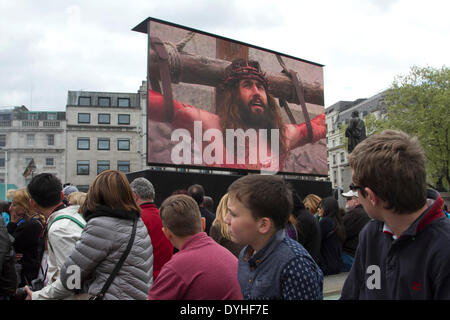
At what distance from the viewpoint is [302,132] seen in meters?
22.7

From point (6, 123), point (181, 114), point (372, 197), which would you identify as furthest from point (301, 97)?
point (6, 123)

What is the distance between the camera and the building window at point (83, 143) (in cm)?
5056

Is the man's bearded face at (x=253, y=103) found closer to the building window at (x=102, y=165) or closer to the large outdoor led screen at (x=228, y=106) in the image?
the large outdoor led screen at (x=228, y=106)

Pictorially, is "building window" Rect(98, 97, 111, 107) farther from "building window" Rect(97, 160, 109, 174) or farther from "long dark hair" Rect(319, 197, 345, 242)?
"long dark hair" Rect(319, 197, 345, 242)

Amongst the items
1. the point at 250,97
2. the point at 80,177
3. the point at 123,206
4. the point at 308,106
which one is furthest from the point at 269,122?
the point at 80,177

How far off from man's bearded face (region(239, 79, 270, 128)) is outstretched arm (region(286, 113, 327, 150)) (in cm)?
200

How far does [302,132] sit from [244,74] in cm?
484

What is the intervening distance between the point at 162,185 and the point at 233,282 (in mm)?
13289

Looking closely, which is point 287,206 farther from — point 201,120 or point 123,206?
point 201,120

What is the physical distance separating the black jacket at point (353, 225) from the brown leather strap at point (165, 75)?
11.0m

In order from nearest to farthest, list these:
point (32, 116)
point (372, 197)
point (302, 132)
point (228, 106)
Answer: point (372, 197) → point (228, 106) → point (302, 132) → point (32, 116)

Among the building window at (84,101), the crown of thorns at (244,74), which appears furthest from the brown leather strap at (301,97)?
the building window at (84,101)

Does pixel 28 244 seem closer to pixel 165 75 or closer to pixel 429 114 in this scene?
pixel 165 75

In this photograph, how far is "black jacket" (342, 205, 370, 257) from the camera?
648 centimetres
